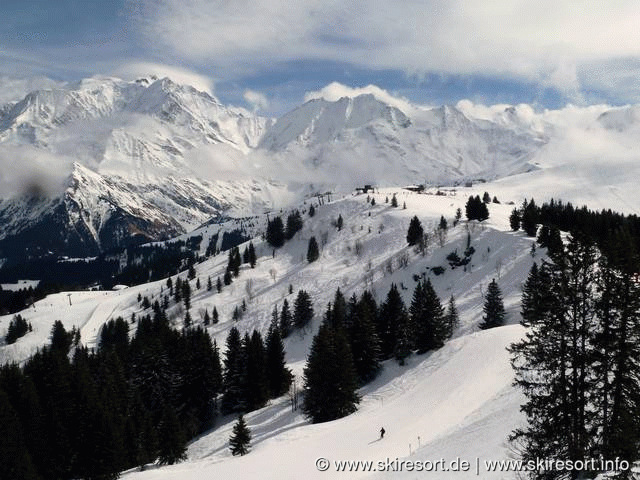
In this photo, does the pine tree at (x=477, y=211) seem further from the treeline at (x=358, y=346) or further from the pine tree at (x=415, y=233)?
the treeline at (x=358, y=346)

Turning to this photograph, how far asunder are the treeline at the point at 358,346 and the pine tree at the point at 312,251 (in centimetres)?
9036

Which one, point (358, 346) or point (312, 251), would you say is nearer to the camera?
point (358, 346)

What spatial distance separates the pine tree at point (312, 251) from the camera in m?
188

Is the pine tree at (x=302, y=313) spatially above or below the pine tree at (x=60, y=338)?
above

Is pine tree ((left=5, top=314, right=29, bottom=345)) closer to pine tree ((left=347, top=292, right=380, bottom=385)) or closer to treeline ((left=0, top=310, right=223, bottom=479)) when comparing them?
treeline ((left=0, top=310, right=223, bottom=479))

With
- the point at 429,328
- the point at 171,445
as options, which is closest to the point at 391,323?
the point at 429,328

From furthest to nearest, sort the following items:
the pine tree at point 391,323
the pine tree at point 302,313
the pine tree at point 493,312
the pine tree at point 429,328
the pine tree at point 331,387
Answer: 1. the pine tree at point 302,313
2. the pine tree at point 493,312
3. the pine tree at point 391,323
4. the pine tree at point 429,328
5. the pine tree at point 331,387

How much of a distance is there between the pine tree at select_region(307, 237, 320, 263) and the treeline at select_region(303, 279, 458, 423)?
9036 cm

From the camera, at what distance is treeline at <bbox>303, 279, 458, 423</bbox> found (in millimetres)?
61188

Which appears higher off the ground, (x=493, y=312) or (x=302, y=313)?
(x=493, y=312)

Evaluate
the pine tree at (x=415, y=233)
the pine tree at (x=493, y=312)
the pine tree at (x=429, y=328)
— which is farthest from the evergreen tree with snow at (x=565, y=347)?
the pine tree at (x=415, y=233)

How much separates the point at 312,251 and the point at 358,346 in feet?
372

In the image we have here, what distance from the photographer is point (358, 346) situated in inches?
3019

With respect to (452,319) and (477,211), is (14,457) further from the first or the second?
(477,211)
